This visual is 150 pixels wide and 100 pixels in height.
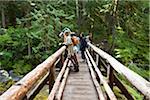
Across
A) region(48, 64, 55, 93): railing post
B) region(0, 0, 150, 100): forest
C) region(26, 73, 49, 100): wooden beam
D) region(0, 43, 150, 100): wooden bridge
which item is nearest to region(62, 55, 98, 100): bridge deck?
region(0, 43, 150, 100): wooden bridge

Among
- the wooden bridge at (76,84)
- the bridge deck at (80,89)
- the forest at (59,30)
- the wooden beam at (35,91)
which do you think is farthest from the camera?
the forest at (59,30)

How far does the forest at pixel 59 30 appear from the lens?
659 inches

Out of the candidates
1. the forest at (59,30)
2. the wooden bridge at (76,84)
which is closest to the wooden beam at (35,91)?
the wooden bridge at (76,84)

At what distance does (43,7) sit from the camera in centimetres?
1839

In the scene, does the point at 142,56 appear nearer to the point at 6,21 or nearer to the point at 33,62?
the point at 33,62

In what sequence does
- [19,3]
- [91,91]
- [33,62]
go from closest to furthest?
1. [91,91]
2. [33,62]
3. [19,3]

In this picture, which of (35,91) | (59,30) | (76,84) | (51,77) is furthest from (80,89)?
(59,30)

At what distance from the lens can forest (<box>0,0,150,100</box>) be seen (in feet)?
54.9

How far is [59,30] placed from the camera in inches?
724

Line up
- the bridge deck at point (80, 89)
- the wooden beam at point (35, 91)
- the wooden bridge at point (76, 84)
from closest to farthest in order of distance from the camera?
the wooden bridge at point (76, 84)
the wooden beam at point (35, 91)
the bridge deck at point (80, 89)

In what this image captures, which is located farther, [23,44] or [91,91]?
[23,44]

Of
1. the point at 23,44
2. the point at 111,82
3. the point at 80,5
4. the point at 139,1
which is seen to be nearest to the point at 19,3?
the point at 23,44

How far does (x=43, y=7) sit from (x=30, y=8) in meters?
1.51

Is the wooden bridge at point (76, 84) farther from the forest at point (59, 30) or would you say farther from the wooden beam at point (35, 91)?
the forest at point (59, 30)
